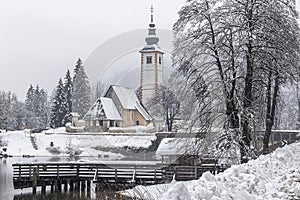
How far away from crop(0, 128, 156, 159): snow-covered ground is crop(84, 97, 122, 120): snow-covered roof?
2.23 metres

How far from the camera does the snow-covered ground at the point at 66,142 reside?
46.0 metres

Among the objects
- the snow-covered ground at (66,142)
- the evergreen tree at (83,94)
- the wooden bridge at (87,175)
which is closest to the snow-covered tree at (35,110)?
the snow-covered ground at (66,142)

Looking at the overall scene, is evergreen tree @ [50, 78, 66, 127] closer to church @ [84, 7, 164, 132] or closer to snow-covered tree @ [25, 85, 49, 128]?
church @ [84, 7, 164, 132]

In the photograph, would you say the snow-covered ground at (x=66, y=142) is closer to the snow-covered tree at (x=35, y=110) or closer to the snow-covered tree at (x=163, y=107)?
the snow-covered tree at (x=163, y=107)

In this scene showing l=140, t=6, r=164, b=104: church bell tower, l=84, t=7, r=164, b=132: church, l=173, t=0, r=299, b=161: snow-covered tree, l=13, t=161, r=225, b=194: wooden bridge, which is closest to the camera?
l=173, t=0, r=299, b=161: snow-covered tree

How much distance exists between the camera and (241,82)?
1688 cm

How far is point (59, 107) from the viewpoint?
58281mm

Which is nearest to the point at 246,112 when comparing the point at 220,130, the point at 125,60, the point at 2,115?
the point at 220,130

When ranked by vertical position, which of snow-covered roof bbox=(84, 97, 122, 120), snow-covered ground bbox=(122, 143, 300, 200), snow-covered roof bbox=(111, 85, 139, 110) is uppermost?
snow-covered roof bbox=(111, 85, 139, 110)

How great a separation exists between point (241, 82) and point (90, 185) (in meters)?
10.3

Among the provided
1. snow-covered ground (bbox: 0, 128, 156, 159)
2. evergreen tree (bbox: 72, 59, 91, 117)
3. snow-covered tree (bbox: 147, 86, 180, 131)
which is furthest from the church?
snow-covered ground (bbox: 0, 128, 156, 159)

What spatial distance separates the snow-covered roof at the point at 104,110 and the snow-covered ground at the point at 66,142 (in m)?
2.23

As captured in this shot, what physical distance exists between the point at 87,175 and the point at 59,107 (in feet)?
121

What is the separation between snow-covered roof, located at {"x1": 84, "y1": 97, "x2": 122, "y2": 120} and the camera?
157 feet
